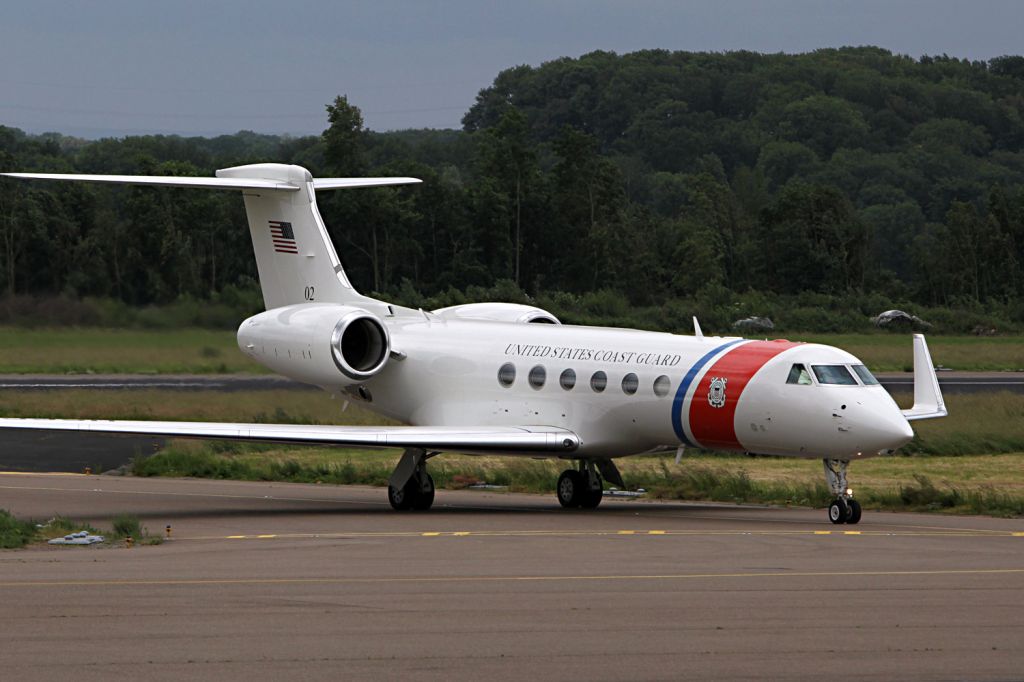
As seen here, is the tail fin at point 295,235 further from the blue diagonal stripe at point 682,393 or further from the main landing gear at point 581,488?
the blue diagonal stripe at point 682,393

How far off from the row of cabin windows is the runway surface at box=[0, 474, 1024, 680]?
1.85 metres

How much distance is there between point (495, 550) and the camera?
54.5 feet

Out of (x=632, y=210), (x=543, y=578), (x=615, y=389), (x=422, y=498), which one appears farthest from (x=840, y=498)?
(x=632, y=210)

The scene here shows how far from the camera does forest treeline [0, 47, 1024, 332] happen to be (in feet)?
122

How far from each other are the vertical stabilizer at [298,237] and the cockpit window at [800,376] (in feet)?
27.1

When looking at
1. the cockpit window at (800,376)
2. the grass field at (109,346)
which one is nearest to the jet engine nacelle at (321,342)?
the cockpit window at (800,376)

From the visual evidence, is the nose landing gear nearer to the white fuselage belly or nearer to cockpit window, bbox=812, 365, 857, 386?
the white fuselage belly

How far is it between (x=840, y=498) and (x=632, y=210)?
58.5m

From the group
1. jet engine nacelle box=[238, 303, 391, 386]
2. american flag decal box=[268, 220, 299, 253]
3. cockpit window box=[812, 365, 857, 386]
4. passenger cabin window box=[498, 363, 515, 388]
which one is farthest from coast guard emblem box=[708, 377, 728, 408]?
american flag decal box=[268, 220, 299, 253]

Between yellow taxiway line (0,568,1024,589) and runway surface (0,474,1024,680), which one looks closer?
runway surface (0,474,1024,680)

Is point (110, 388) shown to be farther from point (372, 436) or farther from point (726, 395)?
point (726, 395)

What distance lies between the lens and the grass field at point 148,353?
35.3 m

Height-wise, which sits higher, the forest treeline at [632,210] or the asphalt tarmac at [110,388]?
the forest treeline at [632,210]

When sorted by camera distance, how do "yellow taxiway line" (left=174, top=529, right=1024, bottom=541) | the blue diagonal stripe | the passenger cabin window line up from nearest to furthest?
"yellow taxiway line" (left=174, top=529, right=1024, bottom=541) < the blue diagonal stripe < the passenger cabin window
